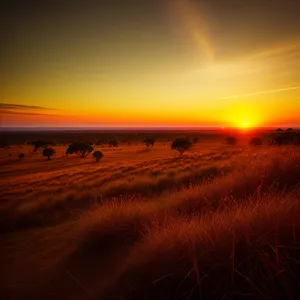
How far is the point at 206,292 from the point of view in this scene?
2574 millimetres

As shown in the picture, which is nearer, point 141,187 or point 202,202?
point 202,202

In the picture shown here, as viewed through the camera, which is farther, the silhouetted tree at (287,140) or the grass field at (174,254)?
the silhouetted tree at (287,140)

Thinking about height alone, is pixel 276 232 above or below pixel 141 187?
above

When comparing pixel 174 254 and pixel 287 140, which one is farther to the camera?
pixel 287 140

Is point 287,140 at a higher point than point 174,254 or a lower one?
higher

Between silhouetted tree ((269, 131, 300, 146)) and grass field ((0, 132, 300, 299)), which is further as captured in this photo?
silhouetted tree ((269, 131, 300, 146))

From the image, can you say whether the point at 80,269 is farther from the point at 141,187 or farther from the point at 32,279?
the point at 141,187

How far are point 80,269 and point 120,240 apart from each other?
91cm

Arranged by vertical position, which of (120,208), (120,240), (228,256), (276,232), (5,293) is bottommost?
(5,293)

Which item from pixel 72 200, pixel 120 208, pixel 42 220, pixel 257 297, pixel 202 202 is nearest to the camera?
pixel 257 297

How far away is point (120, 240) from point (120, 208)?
2.86 feet

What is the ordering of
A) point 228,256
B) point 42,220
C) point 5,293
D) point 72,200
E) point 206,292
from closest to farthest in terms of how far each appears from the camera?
1. point 206,292
2. point 228,256
3. point 5,293
4. point 42,220
5. point 72,200


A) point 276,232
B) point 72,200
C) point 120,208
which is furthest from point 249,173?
point 72,200

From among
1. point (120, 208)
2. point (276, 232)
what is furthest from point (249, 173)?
point (276, 232)
